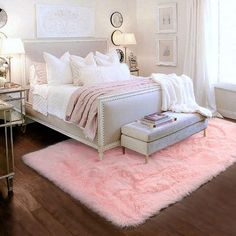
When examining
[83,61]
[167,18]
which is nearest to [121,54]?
[167,18]

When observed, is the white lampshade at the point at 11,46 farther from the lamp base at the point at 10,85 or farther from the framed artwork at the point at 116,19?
the framed artwork at the point at 116,19

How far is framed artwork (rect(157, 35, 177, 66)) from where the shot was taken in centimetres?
568

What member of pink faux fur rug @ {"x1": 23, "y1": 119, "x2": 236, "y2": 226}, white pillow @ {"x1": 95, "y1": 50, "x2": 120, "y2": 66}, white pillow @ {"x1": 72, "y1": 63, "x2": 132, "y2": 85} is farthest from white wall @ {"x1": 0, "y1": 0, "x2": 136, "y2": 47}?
pink faux fur rug @ {"x1": 23, "y1": 119, "x2": 236, "y2": 226}

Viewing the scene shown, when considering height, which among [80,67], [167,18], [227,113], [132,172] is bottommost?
[132,172]

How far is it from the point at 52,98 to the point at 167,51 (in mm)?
2806

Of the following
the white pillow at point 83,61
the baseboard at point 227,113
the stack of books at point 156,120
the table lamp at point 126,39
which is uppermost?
the table lamp at point 126,39

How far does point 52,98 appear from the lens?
3967 millimetres

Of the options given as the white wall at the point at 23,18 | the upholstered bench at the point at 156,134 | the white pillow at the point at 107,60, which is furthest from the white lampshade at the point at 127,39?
the upholstered bench at the point at 156,134

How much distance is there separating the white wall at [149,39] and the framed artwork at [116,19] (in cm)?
50

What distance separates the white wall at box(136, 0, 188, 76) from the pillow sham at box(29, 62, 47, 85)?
249 cm

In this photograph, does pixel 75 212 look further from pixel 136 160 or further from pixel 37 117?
pixel 37 117

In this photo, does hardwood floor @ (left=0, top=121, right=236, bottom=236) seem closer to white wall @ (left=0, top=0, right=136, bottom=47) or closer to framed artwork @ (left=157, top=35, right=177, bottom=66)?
white wall @ (left=0, top=0, right=136, bottom=47)

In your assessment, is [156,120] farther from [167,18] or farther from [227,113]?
[167,18]

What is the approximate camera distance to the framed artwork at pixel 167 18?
5.54 m
